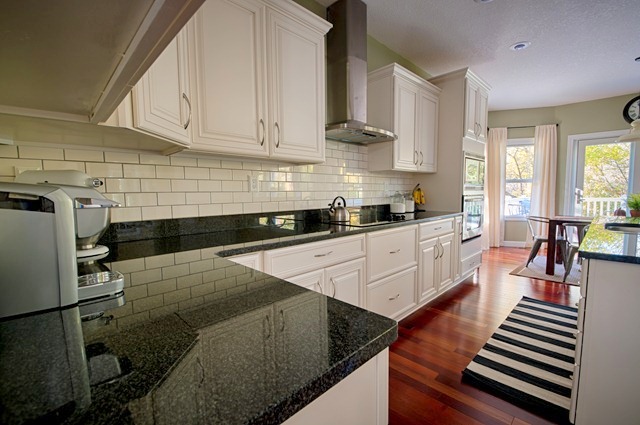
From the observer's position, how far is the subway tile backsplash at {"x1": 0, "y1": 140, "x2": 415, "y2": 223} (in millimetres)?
1327

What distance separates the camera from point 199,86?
146 centimetres

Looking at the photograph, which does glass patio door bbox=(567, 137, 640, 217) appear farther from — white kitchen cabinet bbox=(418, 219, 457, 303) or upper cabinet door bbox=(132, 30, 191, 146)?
upper cabinet door bbox=(132, 30, 191, 146)

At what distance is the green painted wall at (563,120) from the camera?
474 centimetres

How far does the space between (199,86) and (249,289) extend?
1.19 metres

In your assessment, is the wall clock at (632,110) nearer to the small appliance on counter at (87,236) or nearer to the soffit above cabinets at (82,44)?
the soffit above cabinets at (82,44)

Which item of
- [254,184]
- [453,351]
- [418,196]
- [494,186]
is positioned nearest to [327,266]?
[254,184]

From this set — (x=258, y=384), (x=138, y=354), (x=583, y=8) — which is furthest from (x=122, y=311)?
(x=583, y=8)

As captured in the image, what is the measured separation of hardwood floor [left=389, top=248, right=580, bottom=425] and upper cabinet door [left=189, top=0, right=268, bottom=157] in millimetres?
1651

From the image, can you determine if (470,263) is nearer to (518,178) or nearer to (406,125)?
(406,125)

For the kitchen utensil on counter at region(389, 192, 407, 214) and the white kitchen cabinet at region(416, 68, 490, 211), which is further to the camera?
the white kitchen cabinet at region(416, 68, 490, 211)

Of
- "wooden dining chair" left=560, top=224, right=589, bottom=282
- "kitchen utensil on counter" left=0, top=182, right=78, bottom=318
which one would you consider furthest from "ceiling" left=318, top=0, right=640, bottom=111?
"kitchen utensil on counter" left=0, top=182, right=78, bottom=318

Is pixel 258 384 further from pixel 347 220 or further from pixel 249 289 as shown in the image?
pixel 347 220

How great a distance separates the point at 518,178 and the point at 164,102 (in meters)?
6.40

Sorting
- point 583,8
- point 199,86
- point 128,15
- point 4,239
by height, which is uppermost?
point 583,8
